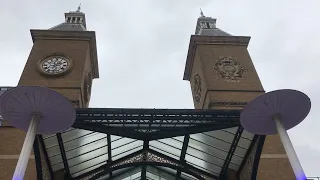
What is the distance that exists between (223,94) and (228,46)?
5.36 m

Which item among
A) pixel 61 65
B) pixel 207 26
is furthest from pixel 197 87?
pixel 61 65

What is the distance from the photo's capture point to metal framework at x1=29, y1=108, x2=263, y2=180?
595 inches

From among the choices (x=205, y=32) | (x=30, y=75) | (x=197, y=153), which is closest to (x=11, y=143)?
(x=30, y=75)

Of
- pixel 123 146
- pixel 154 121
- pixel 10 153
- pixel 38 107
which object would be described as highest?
pixel 38 107

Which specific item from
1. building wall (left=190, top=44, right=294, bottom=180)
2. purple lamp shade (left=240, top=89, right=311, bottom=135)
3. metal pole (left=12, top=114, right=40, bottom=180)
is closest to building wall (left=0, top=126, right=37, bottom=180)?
metal pole (left=12, top=114, right=40, bottom=180)

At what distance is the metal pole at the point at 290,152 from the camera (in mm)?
A: 11112

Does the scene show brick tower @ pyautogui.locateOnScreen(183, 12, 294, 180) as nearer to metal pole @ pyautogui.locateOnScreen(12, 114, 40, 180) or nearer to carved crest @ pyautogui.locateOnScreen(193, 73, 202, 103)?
carved crest @ pyautogui.locateOnScreen(193, 73, 202, 103)

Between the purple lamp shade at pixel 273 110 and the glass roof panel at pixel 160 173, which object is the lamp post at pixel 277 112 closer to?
the purple lamp shade at pixel 273 110

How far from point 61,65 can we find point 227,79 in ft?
33.7

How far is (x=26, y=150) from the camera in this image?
11.1 metres

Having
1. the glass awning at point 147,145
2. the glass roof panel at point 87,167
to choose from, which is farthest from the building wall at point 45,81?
the glass awning at point 147,145

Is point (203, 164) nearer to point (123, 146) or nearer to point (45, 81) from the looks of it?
point (123, 146)

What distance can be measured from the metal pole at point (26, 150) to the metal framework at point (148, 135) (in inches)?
92.2

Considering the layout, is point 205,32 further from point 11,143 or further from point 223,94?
point 11,143
